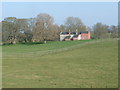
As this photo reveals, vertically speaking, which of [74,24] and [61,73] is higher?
[74,24]

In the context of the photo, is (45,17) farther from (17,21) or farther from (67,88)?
(67,88)

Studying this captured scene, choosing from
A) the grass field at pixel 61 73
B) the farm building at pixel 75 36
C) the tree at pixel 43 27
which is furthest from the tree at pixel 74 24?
the grass field at pixel 61 73

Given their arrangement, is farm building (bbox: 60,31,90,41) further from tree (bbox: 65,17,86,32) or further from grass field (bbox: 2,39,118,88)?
grass field (bbox: 2,39,118,88)

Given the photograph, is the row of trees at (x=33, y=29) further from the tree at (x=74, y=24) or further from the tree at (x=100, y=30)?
the tree at (x=74, y=24)

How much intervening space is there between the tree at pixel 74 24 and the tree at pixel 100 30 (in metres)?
7.41

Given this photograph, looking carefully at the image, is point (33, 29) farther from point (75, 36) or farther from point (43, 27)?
point (75, 36)

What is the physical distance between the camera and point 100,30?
7531cm

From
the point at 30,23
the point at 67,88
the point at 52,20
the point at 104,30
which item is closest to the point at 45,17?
the point at 52,20

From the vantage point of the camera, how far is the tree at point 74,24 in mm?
83500

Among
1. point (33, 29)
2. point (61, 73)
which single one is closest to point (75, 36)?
point (33, 29)

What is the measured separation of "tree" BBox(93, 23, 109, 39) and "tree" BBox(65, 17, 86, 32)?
24.3 ft

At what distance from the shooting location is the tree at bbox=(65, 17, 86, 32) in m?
83.5

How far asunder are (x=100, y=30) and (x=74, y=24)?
14030mm

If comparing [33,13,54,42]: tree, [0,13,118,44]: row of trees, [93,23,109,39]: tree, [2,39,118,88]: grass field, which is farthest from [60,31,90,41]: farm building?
[2,39,118,88]: grass field
